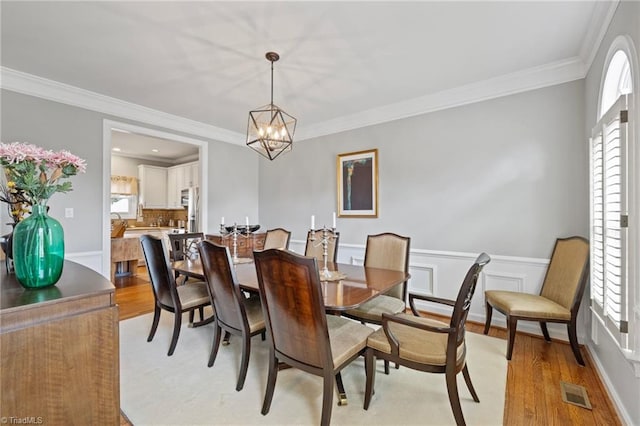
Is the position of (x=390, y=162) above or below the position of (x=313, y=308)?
above

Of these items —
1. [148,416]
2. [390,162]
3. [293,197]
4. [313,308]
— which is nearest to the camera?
[313,308]

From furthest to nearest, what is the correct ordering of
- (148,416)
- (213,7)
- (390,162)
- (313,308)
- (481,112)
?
1. (390,162)
2. (481,112)
3. (213,7)
4. (148,416)
5. (313,308)

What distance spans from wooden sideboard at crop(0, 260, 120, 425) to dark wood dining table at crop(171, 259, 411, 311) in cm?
104

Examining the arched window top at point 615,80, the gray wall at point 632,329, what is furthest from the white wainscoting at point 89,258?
the arched window top at point 615,80

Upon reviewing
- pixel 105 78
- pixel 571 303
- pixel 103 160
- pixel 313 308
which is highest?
pixel 105 78

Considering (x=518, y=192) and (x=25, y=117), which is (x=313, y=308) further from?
(x=25, y=117)

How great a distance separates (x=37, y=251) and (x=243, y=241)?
130 inches

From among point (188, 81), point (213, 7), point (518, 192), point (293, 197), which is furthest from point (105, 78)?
point (518, 192)

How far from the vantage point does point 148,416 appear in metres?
1.76

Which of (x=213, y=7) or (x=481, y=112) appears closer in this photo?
(x=213, y=7)

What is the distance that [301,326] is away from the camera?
1618 millimetres

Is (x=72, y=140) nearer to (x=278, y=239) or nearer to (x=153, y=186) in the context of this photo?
(x=278, y=239)

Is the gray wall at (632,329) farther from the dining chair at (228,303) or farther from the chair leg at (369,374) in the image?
the dining chair at (228,303)

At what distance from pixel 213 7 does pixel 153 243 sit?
6.23 ft
